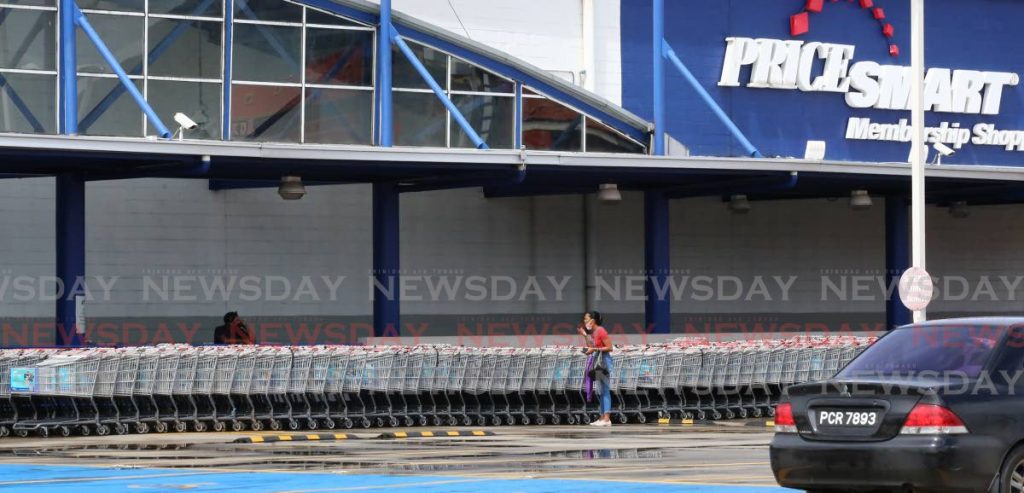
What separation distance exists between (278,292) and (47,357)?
42.9 ft

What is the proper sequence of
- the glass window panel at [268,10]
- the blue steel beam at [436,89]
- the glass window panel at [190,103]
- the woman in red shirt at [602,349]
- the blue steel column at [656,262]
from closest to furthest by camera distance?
the woman in red shirt at [602,349]
the blue steel beam at [436,89]
the glass window panel at [190,103]
the glass window panel at [268,10]
the blue steel column at [656,262]

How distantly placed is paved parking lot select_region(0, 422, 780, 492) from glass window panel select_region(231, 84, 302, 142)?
1125 cm

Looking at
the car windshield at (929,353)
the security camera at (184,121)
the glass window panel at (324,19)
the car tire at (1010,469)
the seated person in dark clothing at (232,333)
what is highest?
the glass window panel at (324,19)

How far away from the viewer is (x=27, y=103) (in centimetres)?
3050

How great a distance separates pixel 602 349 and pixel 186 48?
12379 mm

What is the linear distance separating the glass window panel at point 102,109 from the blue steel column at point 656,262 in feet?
33.8

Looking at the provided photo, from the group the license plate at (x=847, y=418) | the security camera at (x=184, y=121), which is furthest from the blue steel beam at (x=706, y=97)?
the license plate at (x=847, y=418)

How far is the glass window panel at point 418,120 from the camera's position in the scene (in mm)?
33344

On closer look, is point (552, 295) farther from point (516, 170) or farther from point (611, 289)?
point (516, 170)

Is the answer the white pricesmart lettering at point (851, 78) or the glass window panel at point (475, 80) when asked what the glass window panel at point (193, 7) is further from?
the white pricesmart lettering at point (851, 78)

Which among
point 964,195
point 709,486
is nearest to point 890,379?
point 709,486

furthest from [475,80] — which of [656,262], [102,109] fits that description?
[102,109]

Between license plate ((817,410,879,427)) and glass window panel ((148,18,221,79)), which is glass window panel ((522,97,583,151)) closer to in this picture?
glass window panel ((148,18,221,79))

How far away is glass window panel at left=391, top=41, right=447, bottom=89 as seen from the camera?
109ft
